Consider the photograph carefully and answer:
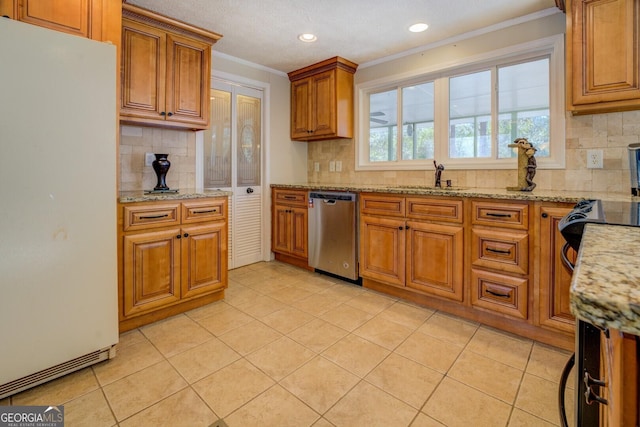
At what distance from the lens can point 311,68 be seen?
3658 mm

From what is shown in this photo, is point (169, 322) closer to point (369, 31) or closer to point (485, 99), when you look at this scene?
point (369, 31)

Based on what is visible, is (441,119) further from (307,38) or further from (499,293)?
(499,293)

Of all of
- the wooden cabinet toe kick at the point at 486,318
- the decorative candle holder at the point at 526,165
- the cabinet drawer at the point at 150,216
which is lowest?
the wooden cabinet toe kick at the point at 486,318

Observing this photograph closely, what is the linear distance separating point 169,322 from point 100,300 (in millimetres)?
694

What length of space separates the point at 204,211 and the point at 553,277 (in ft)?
7.88

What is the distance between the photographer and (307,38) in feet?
9.66

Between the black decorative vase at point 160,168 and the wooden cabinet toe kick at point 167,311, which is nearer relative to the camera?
the wooden cabinet toe kick at point 167,311

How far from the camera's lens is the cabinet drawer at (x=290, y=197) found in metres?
3.50

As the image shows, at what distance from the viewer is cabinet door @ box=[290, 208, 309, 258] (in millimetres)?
3502

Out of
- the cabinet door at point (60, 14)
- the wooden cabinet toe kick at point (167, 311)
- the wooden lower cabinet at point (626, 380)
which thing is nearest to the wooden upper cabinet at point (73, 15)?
the cabinet door at point (60, 14)

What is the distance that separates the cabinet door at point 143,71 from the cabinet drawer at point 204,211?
0.77 m

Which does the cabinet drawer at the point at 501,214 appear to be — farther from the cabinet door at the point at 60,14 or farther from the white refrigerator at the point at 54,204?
the cabinet door at the point at 60,14

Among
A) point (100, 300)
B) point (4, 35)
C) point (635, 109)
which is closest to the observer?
point (4, 35)

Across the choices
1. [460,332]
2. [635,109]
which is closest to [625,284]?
[460,332]
